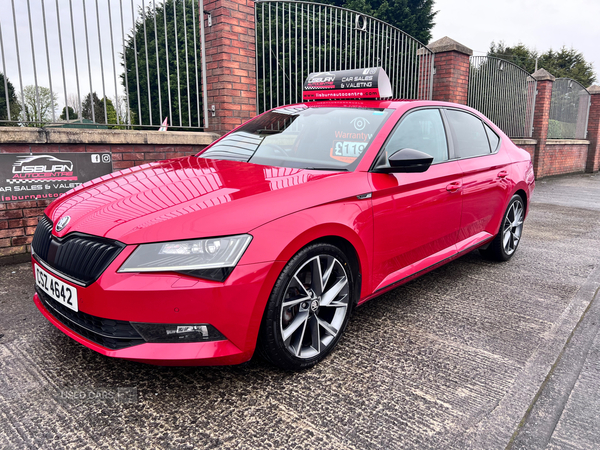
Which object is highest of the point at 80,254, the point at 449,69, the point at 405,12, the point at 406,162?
the point at 405,12

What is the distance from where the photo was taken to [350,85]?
3.77 meters

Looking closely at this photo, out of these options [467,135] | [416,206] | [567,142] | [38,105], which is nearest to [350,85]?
[467,135]

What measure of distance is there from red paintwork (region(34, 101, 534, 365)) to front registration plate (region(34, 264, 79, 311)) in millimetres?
87

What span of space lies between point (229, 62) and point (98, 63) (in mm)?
1540

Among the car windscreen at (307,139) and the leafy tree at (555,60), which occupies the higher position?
the leafy tree at (555,60)

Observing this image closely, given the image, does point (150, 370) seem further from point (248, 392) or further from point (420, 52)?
point (420, 52)

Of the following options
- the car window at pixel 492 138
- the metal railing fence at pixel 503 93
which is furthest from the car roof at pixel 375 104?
the metal railing fence at pixel 503 93

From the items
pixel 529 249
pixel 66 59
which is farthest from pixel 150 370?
pixel 529 249

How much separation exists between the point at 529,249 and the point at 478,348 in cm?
299

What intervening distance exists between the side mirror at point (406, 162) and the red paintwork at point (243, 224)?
0.08 meters

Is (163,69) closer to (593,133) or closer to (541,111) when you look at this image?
(541,111)

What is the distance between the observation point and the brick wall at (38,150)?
4.17 m

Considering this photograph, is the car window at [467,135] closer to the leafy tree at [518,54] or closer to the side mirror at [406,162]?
the side mirror at [406,162]

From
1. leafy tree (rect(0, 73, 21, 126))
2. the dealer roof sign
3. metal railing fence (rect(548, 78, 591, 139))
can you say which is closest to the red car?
the dealer roof sign
